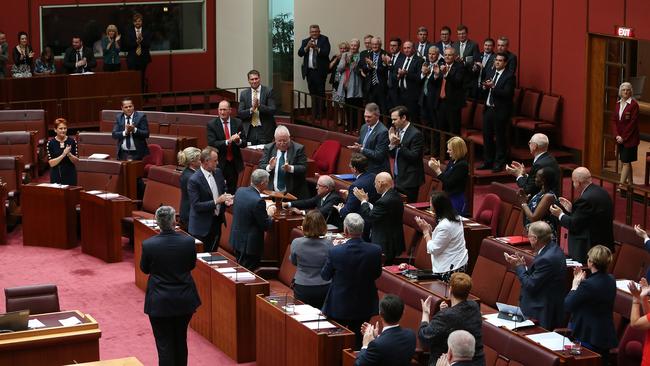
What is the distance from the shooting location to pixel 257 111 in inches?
598

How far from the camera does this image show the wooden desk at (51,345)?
8.83 metres

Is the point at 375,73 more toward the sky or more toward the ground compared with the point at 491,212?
more toward the sky

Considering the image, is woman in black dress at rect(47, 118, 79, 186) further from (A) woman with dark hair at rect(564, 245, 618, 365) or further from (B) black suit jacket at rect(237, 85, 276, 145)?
(A) woman with dark hair at rect(564, 245, 618, 365)

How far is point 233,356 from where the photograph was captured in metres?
10.3

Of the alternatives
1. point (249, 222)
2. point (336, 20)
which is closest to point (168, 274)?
point (249, 222)

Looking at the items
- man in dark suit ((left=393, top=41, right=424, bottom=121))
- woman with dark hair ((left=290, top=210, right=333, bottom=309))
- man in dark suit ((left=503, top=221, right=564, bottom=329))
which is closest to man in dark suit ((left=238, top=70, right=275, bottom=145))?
man in dark suit ((left=393, top=41, right=424, bottom=121))

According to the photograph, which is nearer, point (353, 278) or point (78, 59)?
point (353, 278)

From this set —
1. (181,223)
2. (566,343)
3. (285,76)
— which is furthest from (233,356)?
(285,76)

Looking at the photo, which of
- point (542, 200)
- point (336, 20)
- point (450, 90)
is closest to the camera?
point (542, 200)

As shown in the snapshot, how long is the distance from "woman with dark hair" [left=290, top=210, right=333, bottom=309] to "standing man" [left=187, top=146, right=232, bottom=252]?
79.9 inches

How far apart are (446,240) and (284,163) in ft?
11.8

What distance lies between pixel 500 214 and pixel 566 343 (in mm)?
4304

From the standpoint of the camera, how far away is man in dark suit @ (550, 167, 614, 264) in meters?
10.2

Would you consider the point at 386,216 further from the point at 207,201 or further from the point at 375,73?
the point at 375,73
